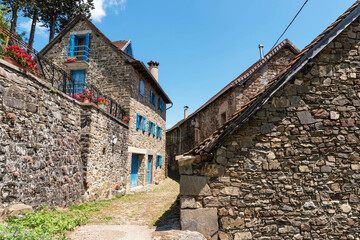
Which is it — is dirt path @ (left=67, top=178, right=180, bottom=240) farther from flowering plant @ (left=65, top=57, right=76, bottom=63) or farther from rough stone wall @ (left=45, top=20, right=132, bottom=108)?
flowering plant @ (left=65, top=57, right=76, bottom=63)

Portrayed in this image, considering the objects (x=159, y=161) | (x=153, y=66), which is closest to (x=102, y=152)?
(x=159, y=161)

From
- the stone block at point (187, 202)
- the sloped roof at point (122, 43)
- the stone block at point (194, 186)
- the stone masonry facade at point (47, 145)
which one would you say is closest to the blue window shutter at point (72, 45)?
the sloped roof at point (122, 43)

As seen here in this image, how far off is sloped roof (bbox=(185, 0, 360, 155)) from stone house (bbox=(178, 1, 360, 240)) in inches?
0.8

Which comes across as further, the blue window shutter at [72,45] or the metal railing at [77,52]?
the blue window shutter at [72,45]

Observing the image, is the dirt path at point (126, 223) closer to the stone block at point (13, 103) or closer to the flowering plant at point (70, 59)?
the stone block at point (13, 103)

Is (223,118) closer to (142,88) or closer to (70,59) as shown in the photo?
(142,88)

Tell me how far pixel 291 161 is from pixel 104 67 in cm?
1175

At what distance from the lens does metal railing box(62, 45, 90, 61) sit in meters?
13.1

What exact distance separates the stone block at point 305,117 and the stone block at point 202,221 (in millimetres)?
2588

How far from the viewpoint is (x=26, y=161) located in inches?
198

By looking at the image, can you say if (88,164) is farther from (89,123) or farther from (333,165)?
(333,165)

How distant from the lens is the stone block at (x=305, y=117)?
174 inches

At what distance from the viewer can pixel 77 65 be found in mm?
13102

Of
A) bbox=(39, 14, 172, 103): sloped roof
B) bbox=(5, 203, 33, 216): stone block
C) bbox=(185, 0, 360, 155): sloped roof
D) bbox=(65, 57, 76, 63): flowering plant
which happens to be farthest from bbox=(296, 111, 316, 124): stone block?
bbox=(65, 57, 76, 63): flowering plant
